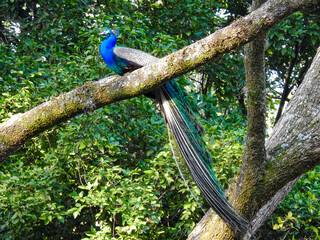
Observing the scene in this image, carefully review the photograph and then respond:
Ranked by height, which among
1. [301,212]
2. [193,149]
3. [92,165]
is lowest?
[301,212]

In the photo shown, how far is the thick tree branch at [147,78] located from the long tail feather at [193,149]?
597mm

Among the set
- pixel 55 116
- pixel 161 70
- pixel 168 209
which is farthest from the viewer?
pixel 168 209

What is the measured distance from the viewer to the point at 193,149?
2.80 meters

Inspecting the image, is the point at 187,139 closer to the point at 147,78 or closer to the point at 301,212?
the point at 147,78

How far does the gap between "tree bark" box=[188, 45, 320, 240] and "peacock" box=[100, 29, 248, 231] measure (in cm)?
20

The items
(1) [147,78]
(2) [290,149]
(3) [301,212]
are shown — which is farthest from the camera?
(3) [301,212]

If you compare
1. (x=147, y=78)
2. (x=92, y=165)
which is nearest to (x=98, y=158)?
(x=92, y=165)

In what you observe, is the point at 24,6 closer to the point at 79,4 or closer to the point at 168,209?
the point at 79,4

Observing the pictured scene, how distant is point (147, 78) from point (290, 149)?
3.89ft

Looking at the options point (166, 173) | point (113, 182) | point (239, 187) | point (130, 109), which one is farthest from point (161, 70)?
point (130, 109)

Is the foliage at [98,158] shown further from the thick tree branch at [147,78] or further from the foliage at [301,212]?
the thick tree branch at [147,78]

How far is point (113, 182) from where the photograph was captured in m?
3.83

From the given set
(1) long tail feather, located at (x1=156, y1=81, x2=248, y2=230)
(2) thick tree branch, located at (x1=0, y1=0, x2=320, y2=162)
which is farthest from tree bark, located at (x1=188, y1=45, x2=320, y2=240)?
(2) thick tree branch, located at (x1=0, y1=0, x2=320, y2=162)

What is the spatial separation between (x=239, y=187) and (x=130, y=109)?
6.47 ft
